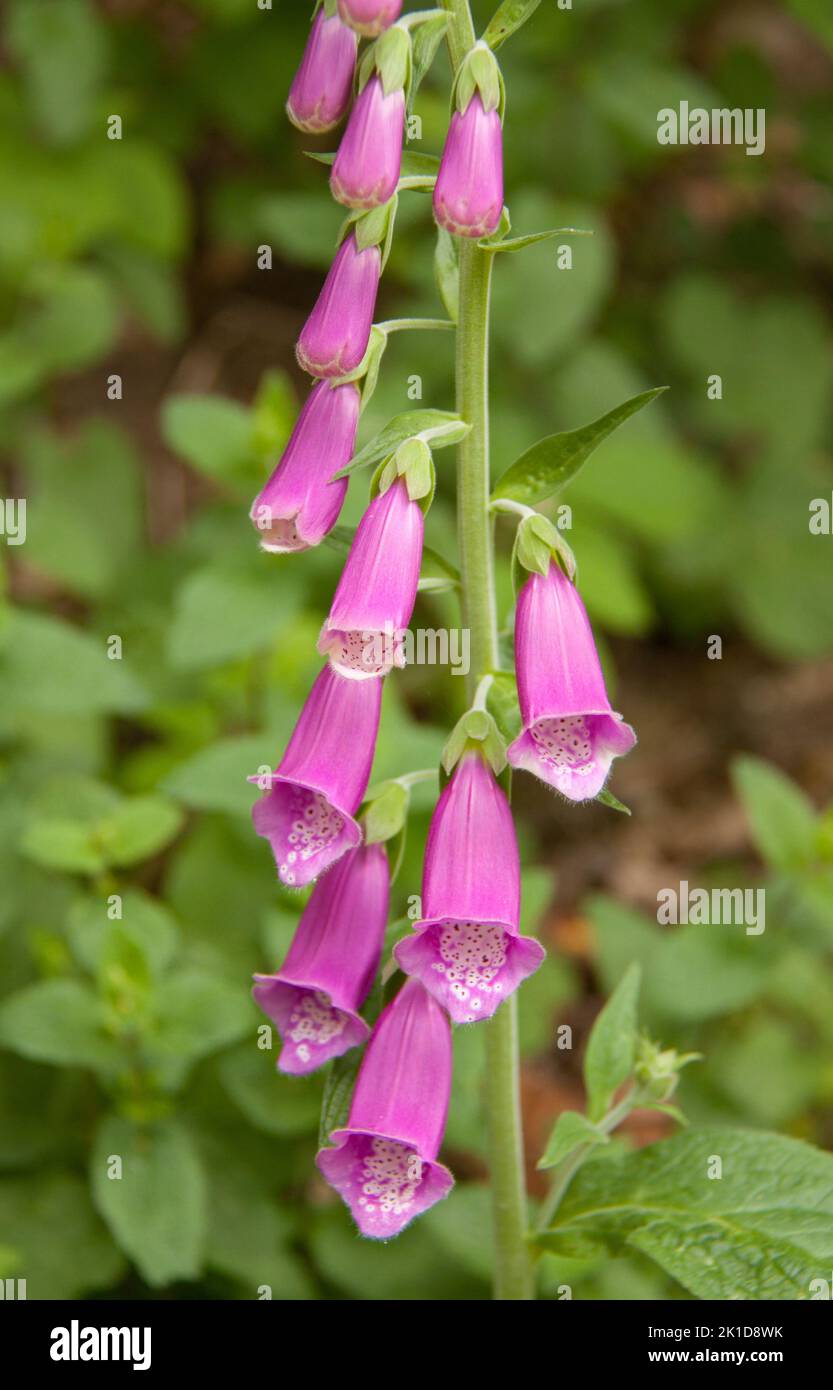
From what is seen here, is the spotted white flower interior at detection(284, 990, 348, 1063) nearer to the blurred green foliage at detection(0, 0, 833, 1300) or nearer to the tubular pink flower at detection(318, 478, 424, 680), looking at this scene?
the blurred green foliage at detection(0, 0, 833, 1300)

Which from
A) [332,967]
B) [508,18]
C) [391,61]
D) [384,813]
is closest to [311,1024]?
[332,967]

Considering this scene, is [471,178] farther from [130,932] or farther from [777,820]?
[777,820]

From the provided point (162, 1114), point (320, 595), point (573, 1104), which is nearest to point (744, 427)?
point (320, 595)

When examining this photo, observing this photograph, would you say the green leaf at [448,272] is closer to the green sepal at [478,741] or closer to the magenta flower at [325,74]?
the magenta flower at [325,74]

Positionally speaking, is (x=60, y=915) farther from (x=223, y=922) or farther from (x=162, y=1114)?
(x=162, y=1114)

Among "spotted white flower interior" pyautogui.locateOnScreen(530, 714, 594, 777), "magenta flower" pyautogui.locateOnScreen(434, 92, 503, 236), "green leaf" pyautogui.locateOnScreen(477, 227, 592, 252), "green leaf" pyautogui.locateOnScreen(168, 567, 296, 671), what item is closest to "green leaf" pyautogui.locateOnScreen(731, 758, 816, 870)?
"green leaf" pyautogui.locateOnScreen(168, 567, 296, 671)

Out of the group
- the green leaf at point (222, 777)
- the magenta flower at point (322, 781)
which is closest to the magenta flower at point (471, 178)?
the magenta flower at point (322, 781)
